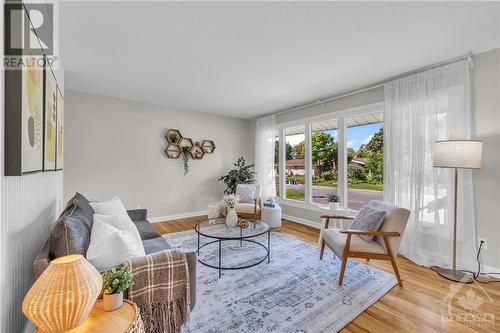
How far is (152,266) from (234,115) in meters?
4.57

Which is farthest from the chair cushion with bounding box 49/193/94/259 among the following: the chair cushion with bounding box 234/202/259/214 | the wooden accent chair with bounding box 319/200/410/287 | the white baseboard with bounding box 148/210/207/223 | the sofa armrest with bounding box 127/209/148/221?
the white baseboard with bounding box 148/210/207/223

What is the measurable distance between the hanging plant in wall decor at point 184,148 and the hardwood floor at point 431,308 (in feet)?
12.5

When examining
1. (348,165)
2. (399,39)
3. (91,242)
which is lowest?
(91,242)

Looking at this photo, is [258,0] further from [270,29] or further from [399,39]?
[399,39]

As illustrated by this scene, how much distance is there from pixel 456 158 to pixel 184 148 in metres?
4.46

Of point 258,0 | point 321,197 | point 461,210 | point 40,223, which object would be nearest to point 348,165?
point 321,197

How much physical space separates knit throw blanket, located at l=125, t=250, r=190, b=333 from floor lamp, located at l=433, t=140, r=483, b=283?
2.74 metres

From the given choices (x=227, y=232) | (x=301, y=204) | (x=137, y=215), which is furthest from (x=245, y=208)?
(x=137, y=215)

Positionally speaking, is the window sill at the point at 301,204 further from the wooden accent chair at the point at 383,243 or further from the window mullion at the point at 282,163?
the wooden accent chair at the point at 383,243

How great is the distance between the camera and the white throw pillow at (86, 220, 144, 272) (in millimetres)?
1402

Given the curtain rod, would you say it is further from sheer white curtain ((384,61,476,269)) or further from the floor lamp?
the floor lamp

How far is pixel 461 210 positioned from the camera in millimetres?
2572

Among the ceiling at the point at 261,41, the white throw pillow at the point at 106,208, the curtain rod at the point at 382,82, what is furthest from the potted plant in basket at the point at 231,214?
the curtain rod at the point at 382,82

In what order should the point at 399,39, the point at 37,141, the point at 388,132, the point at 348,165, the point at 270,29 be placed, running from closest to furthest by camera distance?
the point at 37,141 → the point at 270,29 → the point at 399,39 → the point at 388,132 → the point at 348,165
